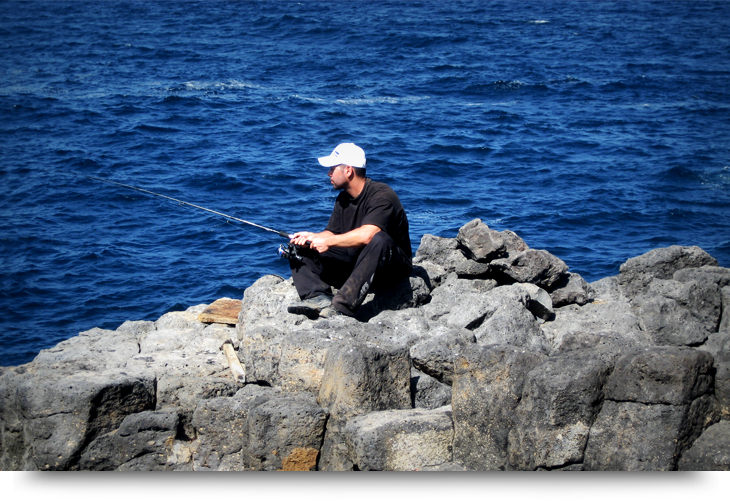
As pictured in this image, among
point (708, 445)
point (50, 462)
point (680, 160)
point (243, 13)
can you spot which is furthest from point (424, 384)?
point (243, 13)

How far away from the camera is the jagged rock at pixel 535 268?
20.4 ft

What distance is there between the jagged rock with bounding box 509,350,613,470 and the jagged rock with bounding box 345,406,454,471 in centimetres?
44

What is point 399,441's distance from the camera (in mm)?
3861

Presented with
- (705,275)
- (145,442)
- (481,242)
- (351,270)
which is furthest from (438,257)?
(145,442)

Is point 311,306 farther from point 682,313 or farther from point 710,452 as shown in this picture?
point 710,452

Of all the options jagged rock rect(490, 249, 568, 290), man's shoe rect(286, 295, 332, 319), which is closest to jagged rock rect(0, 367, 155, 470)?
man's shoe rect(286, 295, 332, 319)

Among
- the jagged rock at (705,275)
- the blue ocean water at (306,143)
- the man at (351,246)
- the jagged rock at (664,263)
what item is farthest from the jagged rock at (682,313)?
the blue ocean water at (306,143)

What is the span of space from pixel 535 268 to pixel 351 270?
1709mm

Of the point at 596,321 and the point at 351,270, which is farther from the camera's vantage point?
the point at 351,270

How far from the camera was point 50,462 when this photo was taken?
13.9ft

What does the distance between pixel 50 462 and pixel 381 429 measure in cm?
212

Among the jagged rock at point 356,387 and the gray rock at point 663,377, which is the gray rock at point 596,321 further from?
the jagged rock at point 356,387

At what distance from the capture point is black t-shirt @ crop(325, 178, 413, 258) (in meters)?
5.78

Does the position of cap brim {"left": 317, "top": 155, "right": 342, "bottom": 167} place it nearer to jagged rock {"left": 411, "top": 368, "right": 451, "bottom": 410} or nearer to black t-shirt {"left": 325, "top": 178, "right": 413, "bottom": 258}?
black t-shirt {"left": 325, "top": 178, "right": 413, "bottom": 258}
